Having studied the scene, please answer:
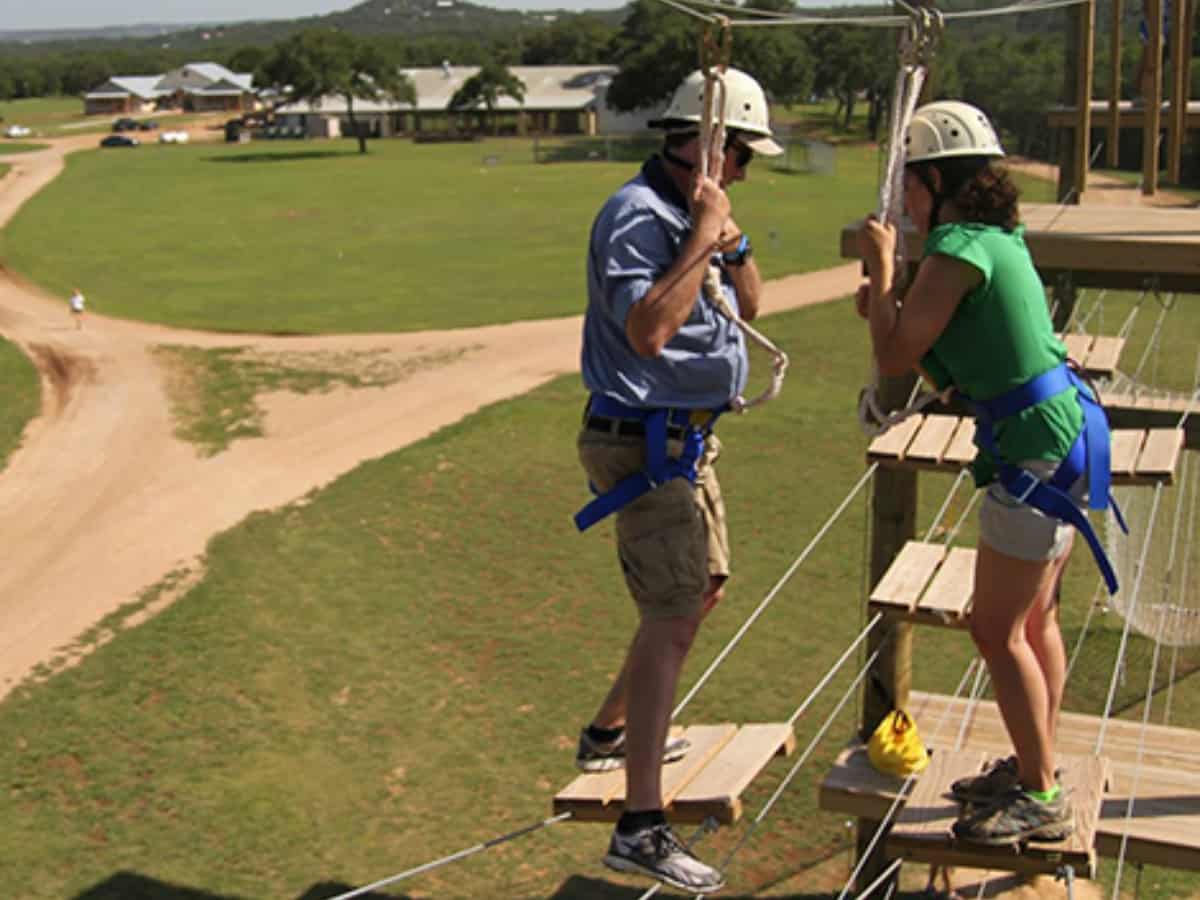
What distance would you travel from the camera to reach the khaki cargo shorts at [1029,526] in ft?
14.5

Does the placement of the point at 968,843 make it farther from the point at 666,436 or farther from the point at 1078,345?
the point at 1078,345

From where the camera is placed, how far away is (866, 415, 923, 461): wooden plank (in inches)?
261

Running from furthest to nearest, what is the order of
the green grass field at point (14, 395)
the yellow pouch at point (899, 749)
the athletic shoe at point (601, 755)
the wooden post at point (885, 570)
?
the green grass field at point (14, 395)
the wooden post at point (885, 570)
the yellow pouch at point (899, 749)
the athletic shoe at point (601, 755)

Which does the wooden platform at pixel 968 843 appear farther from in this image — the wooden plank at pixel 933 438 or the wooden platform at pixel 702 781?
the wooden plank at pixel 933 438

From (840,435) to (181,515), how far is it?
8218 mm

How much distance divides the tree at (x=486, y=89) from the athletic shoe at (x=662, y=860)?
91.5 m

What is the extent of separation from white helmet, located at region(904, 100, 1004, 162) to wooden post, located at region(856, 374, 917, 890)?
3.03 meters

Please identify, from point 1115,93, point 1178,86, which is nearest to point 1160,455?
point 1178,86

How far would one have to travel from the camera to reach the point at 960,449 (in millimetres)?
6559

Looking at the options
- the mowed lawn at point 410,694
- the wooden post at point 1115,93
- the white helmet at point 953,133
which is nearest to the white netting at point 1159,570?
the mowed lawn at point 410,694

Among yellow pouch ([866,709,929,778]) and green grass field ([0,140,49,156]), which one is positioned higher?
green grass field ([0,140,49,156])

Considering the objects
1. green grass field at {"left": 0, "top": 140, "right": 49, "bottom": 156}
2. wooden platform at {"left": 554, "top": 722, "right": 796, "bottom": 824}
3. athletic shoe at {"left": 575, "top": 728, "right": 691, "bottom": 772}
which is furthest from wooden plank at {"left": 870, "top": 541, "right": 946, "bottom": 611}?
green grass field at {"left": 0, "top": 140, "right": 49, "bottom": 156}

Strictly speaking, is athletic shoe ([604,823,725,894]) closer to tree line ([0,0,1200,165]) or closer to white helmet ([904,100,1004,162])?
white helmet ([904,100,1004,162])

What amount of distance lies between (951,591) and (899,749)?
73 cm
